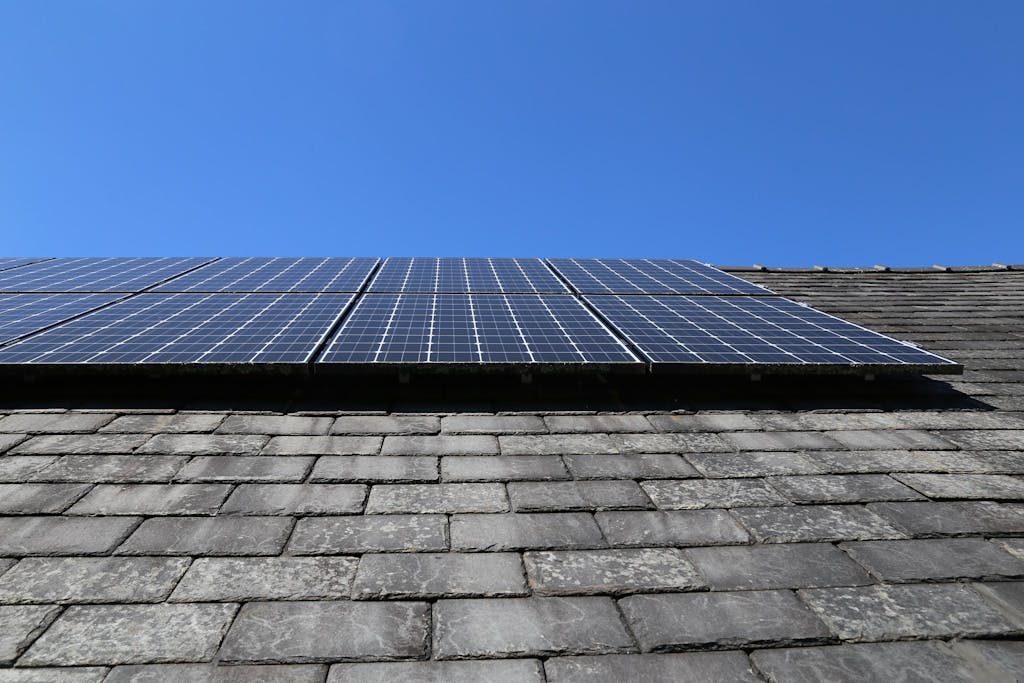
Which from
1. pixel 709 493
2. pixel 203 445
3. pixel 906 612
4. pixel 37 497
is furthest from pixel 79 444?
pixel 906 612

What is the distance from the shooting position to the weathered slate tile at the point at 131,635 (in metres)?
1.84

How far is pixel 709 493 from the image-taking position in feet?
9.84

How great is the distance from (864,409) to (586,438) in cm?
252

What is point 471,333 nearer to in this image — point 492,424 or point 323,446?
point 492,424

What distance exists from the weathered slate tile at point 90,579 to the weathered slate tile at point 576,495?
168cm

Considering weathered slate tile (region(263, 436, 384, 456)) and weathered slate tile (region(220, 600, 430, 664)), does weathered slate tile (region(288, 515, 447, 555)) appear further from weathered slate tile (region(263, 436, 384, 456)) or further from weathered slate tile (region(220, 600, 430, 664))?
weathered slate tile (region(263, 436, 384, 456))

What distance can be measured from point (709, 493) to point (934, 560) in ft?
3.46

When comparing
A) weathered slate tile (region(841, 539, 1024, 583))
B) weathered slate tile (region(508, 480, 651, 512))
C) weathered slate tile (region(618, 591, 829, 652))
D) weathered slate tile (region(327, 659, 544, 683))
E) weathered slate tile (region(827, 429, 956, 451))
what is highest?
weathered slate tile (region(827, 429, 956, 451))

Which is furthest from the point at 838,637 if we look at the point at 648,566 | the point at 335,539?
the point at 335,539

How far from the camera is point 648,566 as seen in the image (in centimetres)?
237

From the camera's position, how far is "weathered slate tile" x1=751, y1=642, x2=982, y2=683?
1.84 m

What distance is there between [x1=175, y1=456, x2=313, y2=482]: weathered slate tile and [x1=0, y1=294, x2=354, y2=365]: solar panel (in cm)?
108

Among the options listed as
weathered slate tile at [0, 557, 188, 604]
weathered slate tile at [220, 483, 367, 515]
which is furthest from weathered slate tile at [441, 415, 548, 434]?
weathered slate tile at [0, 557, 188, 604]

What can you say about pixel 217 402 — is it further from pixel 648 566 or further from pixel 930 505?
pixel 930 505
